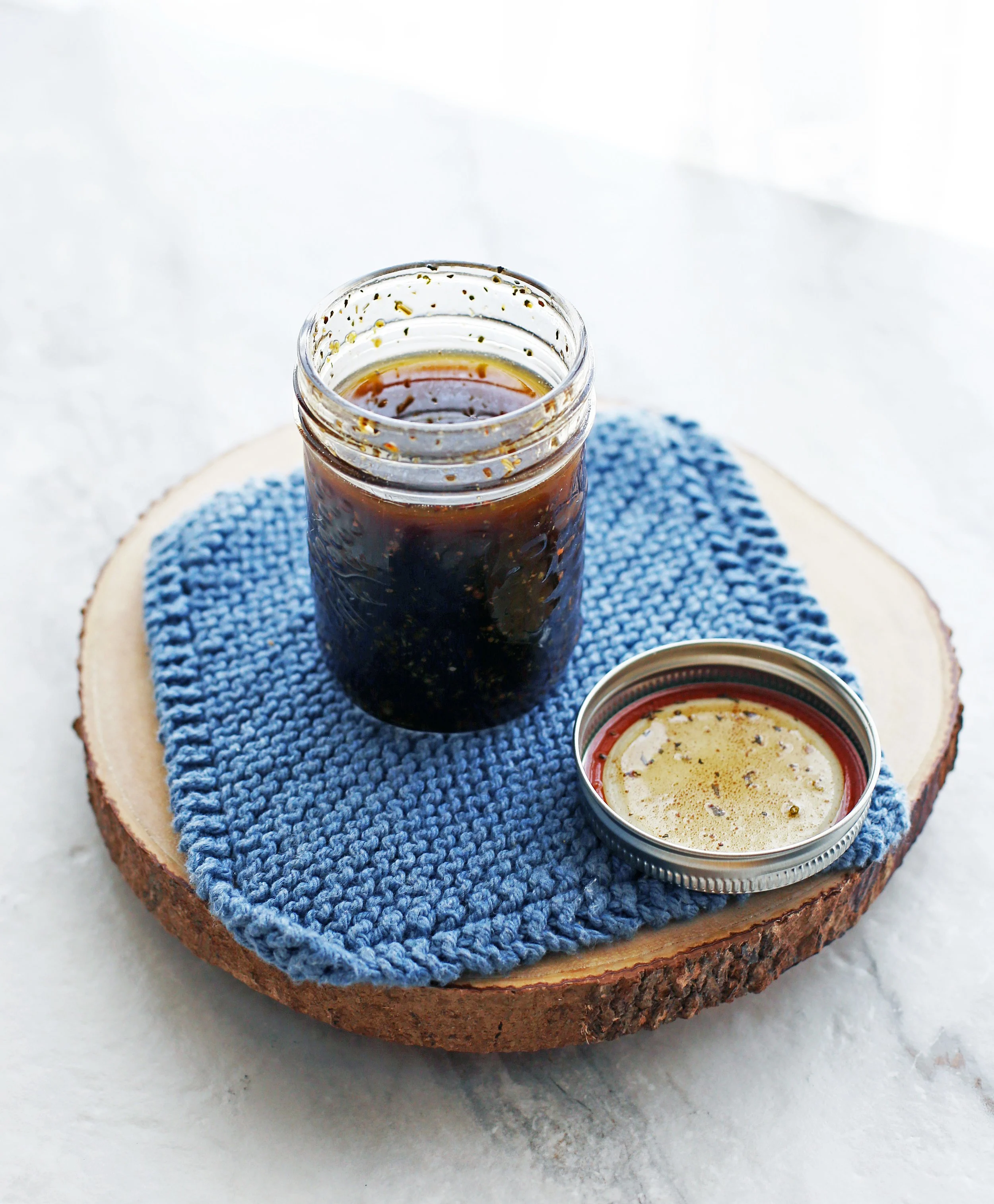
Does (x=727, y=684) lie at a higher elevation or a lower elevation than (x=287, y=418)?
higher

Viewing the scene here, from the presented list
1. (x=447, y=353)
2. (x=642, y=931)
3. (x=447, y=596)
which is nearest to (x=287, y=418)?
(x=447, y=353)

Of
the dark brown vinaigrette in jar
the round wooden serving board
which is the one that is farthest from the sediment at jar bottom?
the round wooden serving board

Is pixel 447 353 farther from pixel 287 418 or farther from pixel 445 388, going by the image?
pixel 287 418

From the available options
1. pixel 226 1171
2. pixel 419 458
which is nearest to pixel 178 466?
pixel 419 458

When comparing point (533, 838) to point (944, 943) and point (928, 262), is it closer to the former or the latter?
point (944, 943)

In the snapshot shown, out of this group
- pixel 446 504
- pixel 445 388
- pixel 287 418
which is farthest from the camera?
pixel 287 418

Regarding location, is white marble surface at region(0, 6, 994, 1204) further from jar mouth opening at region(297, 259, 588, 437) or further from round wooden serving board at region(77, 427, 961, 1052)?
jar mouth opening at region(297, 259, 588, 437)

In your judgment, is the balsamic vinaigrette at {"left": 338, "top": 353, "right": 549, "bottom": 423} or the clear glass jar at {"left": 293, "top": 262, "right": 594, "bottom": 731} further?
the balsamic vinaigrette at {"left": 338, "top": 353, "right": 549, "bottom": 423}
